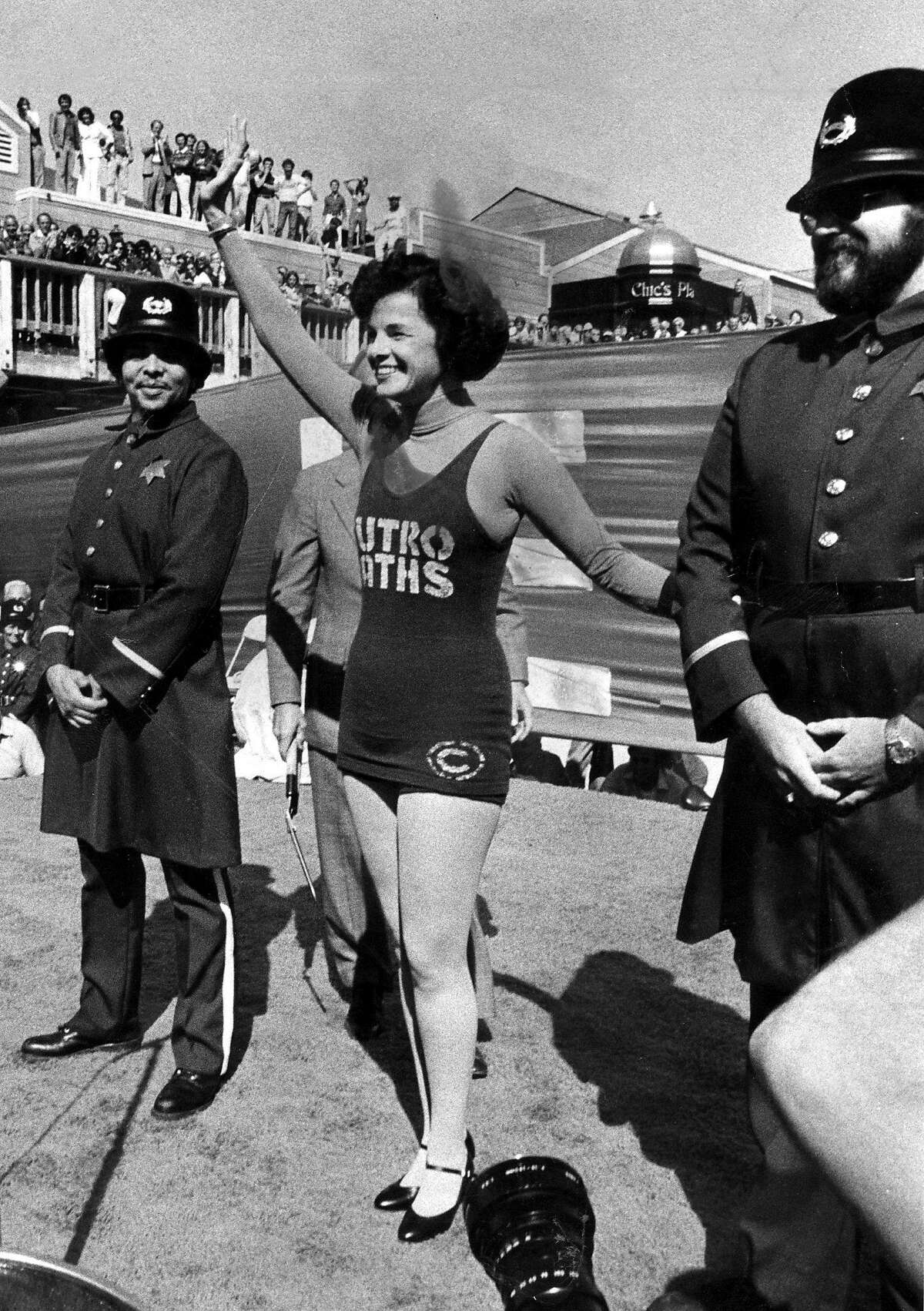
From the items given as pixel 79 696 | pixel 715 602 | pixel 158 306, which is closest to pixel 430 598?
pixel 715 602

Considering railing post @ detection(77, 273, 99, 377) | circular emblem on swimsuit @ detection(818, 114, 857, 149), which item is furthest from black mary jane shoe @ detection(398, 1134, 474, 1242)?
railing post @ detection(77, 273, 99, 377)

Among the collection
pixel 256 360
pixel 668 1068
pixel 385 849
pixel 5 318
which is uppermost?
pixel 5 318

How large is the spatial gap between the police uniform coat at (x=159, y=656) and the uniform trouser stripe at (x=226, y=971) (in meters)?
0.10

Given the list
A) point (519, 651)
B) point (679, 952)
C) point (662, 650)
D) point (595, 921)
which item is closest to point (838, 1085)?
point (519, 651)

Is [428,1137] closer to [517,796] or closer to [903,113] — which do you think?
[903,113]

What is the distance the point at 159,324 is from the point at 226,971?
5.70 feet

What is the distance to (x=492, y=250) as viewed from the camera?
1.62 meters

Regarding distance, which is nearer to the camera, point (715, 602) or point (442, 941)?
point (715, 602)

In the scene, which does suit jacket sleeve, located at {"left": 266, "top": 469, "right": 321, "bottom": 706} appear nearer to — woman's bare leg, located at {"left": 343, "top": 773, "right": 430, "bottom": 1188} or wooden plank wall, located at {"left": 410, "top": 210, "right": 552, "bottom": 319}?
woman's bare leg, located at {"left": 343, "top": 773, "right": 430, "bottom": 1188}

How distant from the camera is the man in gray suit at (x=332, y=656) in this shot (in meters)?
4.19

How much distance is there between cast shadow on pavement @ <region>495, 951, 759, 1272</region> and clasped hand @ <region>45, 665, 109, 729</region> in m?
1.64

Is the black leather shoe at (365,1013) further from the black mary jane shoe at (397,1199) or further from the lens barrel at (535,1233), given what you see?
the lens barrel at (535,1233)

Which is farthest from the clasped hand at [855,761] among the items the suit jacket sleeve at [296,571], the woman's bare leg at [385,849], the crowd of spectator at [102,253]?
the crowd of spectator at [102,253]

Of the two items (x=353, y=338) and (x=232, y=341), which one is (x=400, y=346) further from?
(x=232, y=341)
